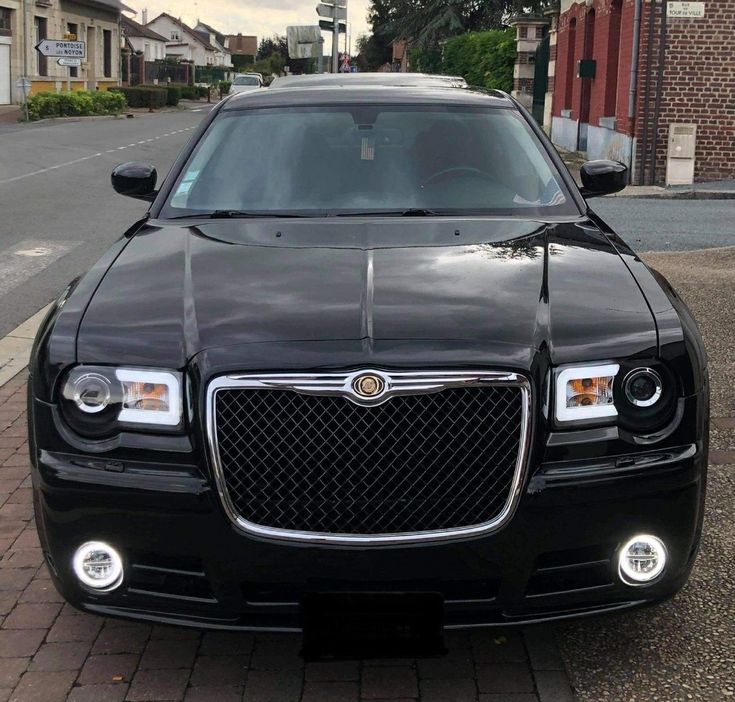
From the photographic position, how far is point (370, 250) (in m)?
3.72

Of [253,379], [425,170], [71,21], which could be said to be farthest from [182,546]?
[71,21]

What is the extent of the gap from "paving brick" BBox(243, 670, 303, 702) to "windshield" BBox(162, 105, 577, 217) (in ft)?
5.84

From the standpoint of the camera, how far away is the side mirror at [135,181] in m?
5.04

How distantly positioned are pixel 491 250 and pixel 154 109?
5924cm

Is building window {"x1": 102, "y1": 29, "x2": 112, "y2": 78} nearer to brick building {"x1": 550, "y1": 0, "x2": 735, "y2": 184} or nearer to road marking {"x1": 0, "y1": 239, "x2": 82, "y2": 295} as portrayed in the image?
brick building {"x1": 550, "y1": 0, "x2": 735, "y2": 184}

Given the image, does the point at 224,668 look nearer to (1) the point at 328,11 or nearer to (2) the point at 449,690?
(2) the point at 449,690

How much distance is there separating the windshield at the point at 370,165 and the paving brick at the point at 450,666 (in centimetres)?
170

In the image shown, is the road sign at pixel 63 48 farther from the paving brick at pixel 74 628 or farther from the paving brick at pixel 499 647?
the paving brick at pixel 499 647

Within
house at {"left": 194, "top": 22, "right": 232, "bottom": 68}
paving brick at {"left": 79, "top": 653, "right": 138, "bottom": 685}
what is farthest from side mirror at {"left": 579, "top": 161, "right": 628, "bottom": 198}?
house at {"left": 194, "top": 22, "right": 232, "bottom": 68}

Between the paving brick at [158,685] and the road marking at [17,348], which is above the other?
the paving brick at [158,685]

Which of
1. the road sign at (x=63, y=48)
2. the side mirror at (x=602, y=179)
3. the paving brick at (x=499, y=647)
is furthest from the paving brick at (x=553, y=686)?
the road sign at (x=63, y=48)

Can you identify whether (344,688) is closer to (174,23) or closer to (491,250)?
(491,250)

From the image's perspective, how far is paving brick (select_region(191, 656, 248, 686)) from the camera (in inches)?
131

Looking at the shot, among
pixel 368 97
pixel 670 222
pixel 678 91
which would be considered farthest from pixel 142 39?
pixel 368 97
